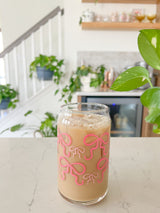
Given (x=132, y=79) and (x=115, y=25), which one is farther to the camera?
(x=115, y=25)

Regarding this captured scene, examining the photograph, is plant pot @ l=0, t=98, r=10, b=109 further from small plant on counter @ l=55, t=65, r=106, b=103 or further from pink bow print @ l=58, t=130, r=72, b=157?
pink bow print @ l=58, t=130, r=72, b=157

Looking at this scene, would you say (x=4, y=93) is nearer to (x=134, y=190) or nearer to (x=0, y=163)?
(x=0, y=163)

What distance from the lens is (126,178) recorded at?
0.48m

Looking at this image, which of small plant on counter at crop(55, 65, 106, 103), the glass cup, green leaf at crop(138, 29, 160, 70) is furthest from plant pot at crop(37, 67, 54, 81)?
green leaf at crop(138, 29, 160, 70)

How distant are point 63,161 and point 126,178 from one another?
196 mm

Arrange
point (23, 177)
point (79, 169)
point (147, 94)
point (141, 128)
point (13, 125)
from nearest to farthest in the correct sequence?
point (147, 94)
point (79, 169)
point (23, 177)
point (141, 128)
point (13, 125)

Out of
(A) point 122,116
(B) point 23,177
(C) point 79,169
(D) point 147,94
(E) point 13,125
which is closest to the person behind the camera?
(D) point 147,94

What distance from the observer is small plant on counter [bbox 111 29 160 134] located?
250 millimetres

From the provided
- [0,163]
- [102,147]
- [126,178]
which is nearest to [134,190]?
[126,178]

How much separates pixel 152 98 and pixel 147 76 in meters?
0.06

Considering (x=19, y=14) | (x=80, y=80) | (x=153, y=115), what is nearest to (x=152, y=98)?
(x=153, y=115)

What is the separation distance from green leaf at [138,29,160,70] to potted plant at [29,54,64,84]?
6.66 feet

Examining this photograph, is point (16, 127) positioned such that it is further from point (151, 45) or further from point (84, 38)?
point (151, 45)

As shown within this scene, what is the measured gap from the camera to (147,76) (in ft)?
0.97
